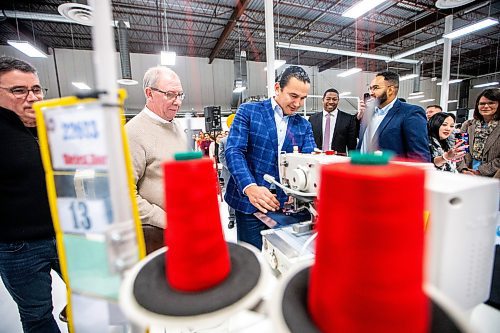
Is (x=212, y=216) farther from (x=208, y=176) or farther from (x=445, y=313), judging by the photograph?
(x=445, y=313)

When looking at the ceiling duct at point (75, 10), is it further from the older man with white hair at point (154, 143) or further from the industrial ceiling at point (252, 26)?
the older man with white hair at point (154, 143)

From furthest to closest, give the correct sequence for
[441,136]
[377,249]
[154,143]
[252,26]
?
1. [252,26]
2. [441,136]
3. [154,143]
4. [377,249]

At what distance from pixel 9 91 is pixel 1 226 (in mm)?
658

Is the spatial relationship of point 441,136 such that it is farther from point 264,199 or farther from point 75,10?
point 75,10

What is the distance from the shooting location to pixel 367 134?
2.50m

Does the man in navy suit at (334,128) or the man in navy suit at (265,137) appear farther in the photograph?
the man in navy suit at (334,128)

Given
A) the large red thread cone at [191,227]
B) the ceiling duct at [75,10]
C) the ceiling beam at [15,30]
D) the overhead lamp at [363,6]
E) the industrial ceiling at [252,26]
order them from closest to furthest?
the large red thread cone at [191,227] < the ceiling duct at [75,10] < the overhead lamp at [363,6] < the industrial ceiling at [252,26] < the ceiling beam at [15,30]

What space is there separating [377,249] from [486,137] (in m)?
3.52

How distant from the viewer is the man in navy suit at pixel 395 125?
6.65ft

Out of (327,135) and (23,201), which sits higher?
(327,135)

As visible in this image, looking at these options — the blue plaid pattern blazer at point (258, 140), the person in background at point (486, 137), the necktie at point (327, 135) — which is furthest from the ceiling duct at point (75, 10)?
the person in background at point (486, 137)

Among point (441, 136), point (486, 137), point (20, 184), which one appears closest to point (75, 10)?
point (20, 184)

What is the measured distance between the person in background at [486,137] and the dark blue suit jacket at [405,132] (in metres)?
1.02

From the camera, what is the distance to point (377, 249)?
318 mm
